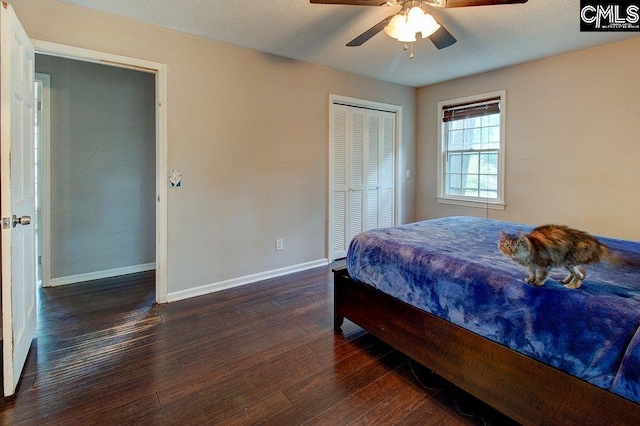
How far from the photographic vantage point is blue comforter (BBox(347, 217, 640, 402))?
118 centimetres

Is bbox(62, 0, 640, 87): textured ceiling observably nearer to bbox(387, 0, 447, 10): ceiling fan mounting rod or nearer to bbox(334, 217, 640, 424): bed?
bbox(387, 0, 447, 10): ceiling fan mounting rod

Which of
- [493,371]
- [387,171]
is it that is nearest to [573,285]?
[493,371]

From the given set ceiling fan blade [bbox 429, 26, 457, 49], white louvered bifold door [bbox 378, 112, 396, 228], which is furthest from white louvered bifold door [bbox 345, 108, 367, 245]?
ceiling fan blade [bbox 429, 26, 457, 49]

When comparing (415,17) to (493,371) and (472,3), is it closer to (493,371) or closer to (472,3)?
(472,3)

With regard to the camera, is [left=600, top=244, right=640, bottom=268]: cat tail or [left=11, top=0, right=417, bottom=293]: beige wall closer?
[left=600, top=244, right=640, bottom=268]: cat tail

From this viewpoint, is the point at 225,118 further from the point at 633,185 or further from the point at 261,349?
the point at 633,185

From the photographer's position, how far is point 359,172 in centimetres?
448

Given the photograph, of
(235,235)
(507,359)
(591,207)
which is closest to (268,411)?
(507,359)

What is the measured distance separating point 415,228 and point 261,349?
1465mm

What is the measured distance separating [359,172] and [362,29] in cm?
193

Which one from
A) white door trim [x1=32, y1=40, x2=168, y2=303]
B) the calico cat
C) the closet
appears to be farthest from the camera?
the closet

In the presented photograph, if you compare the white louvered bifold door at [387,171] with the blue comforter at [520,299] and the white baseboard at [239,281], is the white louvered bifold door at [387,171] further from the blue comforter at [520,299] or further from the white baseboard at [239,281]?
the blue comforter at [520,299]

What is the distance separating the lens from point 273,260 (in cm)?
374

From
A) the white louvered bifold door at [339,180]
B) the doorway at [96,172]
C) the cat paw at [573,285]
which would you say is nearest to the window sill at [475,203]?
the white louvered bifold door at [339,180]
